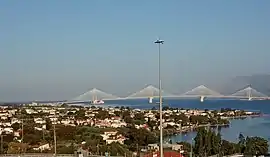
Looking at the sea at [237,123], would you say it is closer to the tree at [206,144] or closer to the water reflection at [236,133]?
the water reflection at [236,133]

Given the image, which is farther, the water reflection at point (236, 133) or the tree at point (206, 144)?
the water reflection at point (236, 133)

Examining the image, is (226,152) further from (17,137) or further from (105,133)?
(17,137)

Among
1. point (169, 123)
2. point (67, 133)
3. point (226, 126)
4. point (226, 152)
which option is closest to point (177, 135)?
point (169, 123)

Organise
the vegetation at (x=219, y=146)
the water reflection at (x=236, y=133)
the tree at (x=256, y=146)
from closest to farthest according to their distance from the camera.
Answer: the vegetation at (x=219, y=146) < the tree at (x=256, y=146) < the water reflection at (x=236, y=133)

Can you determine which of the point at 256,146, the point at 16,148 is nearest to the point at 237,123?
the point at 256,146

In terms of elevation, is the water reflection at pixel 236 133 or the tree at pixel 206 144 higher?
the tree at pixel 206 144

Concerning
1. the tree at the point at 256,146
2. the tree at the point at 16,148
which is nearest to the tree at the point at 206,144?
the tree at the point at 256,146

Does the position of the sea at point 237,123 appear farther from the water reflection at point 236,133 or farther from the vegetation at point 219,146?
the vegetation at point 219,146

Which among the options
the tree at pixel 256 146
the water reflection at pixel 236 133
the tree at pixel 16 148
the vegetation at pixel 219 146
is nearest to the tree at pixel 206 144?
the vegetation at pixel 219 146

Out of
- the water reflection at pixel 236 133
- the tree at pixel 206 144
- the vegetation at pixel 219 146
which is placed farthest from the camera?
the water reflection at pixel 236 133

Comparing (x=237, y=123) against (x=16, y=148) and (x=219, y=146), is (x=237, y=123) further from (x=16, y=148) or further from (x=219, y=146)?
(x=16, y=148)

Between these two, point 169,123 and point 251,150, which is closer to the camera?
point 251,150
